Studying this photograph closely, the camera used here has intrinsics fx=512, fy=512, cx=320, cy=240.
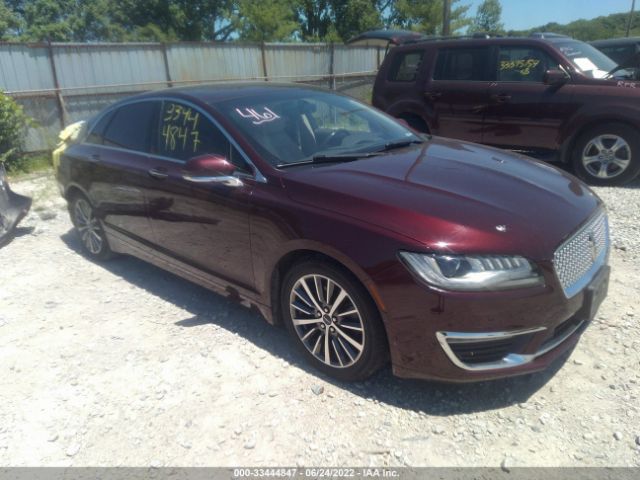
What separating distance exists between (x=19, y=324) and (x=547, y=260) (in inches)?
147

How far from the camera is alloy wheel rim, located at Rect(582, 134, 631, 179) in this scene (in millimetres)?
6281

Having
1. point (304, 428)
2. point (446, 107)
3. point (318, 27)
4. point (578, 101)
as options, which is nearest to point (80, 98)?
point (446, 107)

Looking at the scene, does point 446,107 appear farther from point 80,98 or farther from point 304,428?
point 80,98

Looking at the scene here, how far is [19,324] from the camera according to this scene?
154 inches

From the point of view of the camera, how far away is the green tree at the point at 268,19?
29.4 metres

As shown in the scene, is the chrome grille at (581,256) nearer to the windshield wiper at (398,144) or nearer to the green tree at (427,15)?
the windshield wiper at (398,144)

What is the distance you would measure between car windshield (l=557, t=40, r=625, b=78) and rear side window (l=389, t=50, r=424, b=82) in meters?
2.03

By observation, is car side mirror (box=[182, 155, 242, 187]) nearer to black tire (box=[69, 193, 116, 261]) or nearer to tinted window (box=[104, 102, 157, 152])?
tinted window (box=[104, 102, 157, 152])

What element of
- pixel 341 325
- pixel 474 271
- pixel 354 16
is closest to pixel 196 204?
pixel 341 325

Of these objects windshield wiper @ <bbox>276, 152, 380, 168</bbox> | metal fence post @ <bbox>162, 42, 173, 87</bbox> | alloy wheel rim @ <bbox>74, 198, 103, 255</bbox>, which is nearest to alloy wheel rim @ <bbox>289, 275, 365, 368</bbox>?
windshield wiper @ <bbox>276, 152, 380, 168</bbox>

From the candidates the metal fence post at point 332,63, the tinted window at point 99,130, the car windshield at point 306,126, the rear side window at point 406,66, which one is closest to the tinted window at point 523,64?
the rear side window at point 406,66

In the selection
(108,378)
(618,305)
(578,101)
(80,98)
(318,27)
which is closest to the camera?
(108,378)

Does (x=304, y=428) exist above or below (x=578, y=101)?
below

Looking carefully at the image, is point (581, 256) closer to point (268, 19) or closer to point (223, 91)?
point (223, 91)
